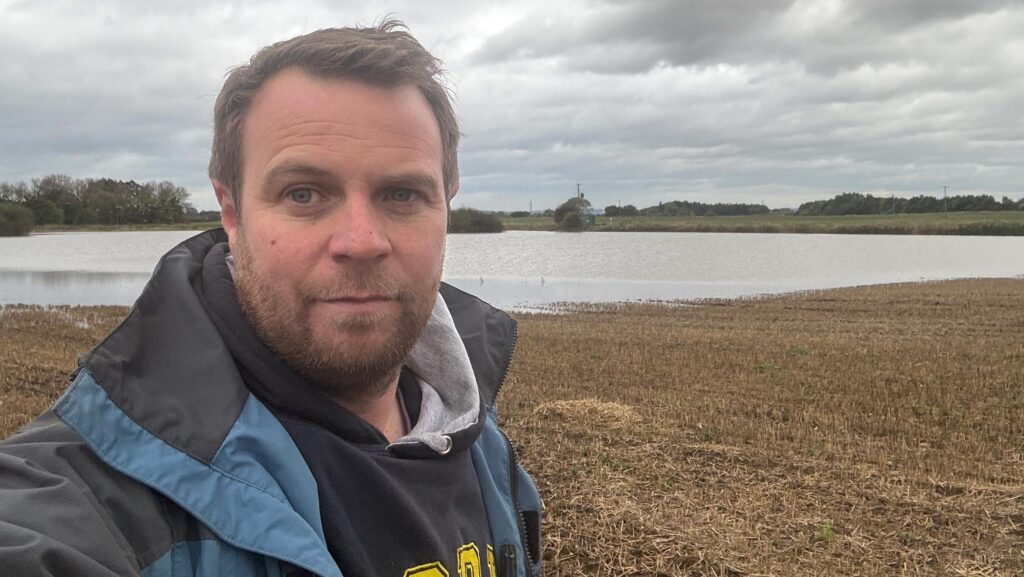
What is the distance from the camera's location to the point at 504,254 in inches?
2648

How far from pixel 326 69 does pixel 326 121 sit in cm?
14

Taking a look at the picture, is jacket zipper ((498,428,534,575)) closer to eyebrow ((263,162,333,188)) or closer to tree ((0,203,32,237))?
eyebrow ((263,162,333,188))

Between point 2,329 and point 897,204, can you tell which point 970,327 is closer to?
point 2,329

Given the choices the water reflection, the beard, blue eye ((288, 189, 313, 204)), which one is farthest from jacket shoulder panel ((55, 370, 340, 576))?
the water reflection

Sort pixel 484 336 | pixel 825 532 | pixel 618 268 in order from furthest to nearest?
1. pixel 618 268
2. pixel 825 532
3. pixel 484 336

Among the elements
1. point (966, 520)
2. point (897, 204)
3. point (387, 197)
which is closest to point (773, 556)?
point (966, 520)

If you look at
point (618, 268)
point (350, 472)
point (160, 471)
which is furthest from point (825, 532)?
point (618, 268)

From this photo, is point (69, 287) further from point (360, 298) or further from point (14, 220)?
point (14, 220)

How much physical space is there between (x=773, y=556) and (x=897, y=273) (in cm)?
4875

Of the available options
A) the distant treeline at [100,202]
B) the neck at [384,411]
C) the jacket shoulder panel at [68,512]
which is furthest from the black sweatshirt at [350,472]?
the distant treeline at [100,202]

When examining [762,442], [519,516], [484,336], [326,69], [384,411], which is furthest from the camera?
[762,442]

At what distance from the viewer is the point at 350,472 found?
171 centimetres

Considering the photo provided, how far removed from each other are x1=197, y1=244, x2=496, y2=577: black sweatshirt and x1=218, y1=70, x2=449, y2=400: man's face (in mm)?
53

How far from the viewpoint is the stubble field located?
5.61 m
